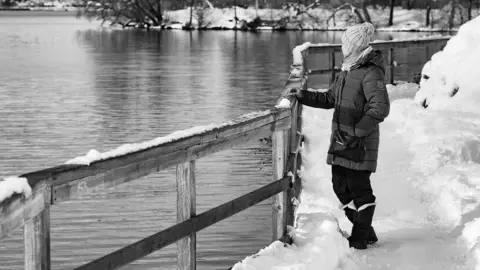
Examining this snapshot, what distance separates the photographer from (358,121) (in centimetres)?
584

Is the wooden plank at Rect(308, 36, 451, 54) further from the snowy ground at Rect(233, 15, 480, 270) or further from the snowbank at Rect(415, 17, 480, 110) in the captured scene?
the snowy ground at Rect(233, 15, 480, 270)

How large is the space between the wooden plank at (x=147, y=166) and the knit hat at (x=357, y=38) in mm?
669

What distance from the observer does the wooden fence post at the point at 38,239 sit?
3480mm

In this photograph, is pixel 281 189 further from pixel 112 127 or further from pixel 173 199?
pixel 112 127

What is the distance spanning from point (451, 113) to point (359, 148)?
655 cm

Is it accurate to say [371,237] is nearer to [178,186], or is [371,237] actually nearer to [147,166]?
[178,186]

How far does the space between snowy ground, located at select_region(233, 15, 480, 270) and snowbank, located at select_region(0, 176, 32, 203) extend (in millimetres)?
2145

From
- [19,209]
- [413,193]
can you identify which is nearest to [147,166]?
[19,209]

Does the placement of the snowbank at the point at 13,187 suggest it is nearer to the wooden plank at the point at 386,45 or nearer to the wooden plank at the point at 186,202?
the wooden plank at the point at 186,202

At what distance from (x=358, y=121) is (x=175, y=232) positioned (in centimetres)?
172

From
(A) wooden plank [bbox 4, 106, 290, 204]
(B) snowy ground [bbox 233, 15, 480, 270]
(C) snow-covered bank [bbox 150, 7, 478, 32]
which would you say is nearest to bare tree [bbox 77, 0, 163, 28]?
(C) snow-covered bank [bbox 150, 7, 478, 32]

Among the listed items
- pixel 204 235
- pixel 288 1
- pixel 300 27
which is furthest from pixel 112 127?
pixel 288 1

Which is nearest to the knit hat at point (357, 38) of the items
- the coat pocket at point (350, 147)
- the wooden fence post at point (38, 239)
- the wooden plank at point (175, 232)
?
the coat pocket at point (350, 147)

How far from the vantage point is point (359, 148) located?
586 centimetres
